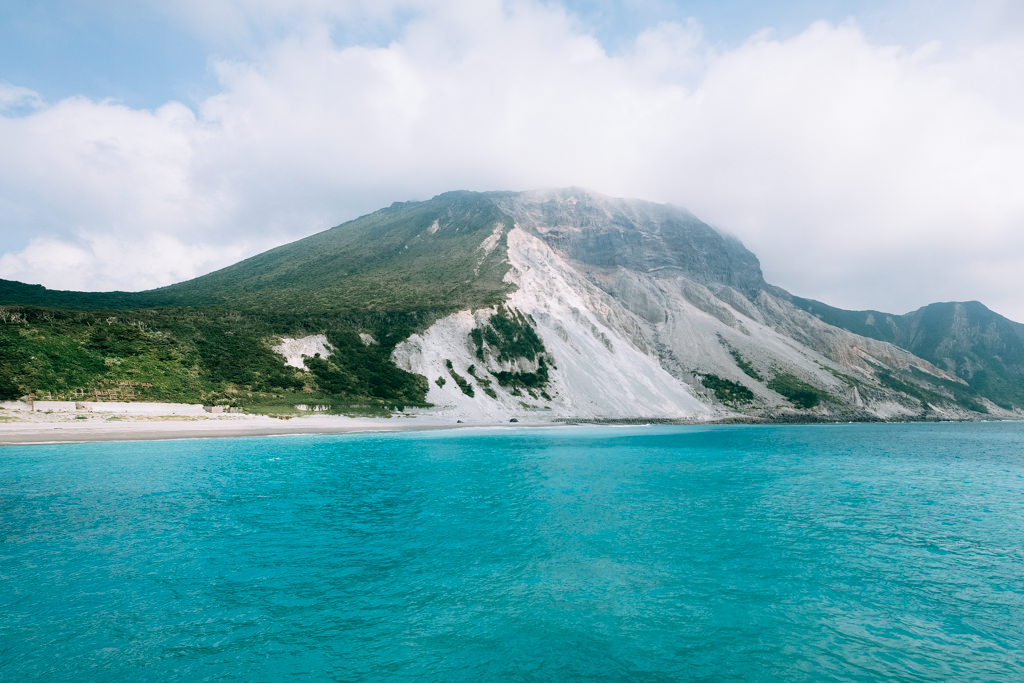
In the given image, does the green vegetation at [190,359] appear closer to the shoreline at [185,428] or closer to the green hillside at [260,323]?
the green hillside at [260,323]

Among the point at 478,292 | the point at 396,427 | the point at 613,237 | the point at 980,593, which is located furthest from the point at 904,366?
the point at 980,593

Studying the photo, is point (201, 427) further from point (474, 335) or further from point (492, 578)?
point (474, 335)

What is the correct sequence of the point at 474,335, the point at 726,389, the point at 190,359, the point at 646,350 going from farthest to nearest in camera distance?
1. the point at 646,350
2. the point at 726,389
3. the point at 474,335
4. the point at 190,359

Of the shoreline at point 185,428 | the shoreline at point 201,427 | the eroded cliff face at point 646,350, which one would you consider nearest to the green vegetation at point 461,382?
the eroded cliff face at point 646,350

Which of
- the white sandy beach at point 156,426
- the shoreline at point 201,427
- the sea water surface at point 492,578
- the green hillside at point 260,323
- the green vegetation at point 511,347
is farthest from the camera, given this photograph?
the green vegetation at point 511,347

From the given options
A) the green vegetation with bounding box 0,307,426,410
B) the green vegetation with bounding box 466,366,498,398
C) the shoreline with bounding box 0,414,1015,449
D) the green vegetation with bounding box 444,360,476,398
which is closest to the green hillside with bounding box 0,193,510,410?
the green vegetation with bounding box 0,307,426,410

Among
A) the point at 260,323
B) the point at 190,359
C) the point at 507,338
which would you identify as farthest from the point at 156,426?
the point at 507,338
